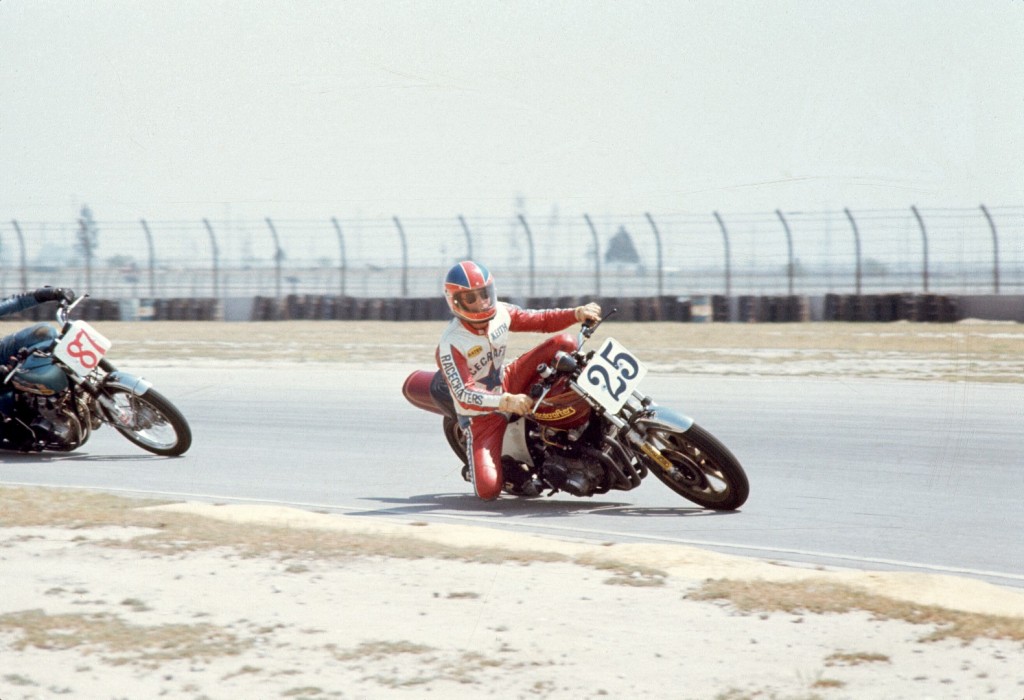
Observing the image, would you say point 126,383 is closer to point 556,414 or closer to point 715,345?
point 556,414

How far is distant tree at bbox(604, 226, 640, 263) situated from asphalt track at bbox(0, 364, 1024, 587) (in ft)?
36.5

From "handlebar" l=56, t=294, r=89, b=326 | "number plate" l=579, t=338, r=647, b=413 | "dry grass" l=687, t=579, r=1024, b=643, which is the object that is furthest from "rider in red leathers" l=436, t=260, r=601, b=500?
"handlebar" l=56, t=294, r=89, b=326

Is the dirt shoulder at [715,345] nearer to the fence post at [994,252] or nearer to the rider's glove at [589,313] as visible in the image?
the fence post at [994,252]

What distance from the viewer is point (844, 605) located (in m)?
4.83

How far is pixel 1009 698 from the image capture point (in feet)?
12.8

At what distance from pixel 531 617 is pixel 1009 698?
5.76 ft

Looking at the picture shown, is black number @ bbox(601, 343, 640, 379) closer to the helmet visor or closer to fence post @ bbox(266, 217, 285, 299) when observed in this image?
the helmet visor

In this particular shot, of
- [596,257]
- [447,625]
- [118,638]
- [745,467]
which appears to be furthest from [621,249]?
[118,638]

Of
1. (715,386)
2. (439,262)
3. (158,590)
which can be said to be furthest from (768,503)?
(439,262)

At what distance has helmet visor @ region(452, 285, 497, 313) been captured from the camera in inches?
276

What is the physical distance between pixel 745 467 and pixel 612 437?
2065 mm

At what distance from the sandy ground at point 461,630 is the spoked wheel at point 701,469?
3.09 ft

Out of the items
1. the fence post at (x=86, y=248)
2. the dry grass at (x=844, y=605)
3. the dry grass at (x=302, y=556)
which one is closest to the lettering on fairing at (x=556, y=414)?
the dry grass at (x=302, y=556)

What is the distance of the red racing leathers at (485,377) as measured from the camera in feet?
23.3
